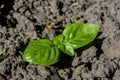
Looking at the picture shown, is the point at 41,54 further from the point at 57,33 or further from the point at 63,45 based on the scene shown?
the point at 57,33

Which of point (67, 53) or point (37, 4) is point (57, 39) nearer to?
point (67, 53)

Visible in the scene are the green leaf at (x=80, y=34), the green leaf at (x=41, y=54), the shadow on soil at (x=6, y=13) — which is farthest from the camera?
the shadow on soil at (x=6, y=13)

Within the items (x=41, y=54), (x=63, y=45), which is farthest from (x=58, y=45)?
(x=41, y=54)

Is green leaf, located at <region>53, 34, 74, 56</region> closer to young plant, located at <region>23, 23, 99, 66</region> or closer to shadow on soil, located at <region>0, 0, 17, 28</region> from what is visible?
young plant, located at <region>23, 23, 99, 66</region>

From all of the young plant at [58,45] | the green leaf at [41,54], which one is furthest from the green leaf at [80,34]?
the green leaf at [41,54]

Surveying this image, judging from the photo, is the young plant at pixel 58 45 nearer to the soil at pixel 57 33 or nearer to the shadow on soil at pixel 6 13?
the soil at pixel 57 33

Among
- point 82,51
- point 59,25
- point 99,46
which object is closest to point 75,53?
point 82,51

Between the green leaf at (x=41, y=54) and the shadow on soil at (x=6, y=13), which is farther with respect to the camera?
the shadow on soil at (x=6, y=13)

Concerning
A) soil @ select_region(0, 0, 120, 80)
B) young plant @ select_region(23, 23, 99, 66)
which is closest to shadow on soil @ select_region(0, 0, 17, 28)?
soil @ select_region(0, 0, 120, 80)
